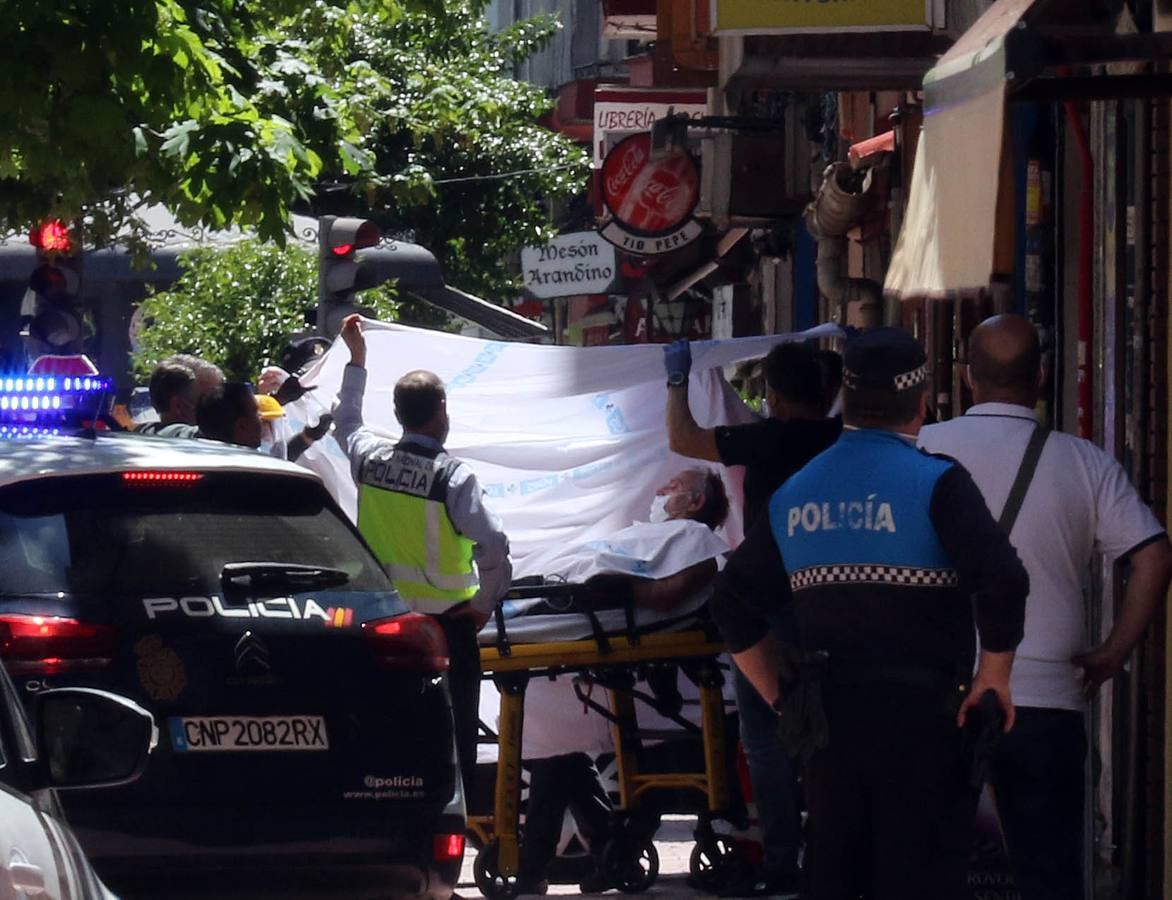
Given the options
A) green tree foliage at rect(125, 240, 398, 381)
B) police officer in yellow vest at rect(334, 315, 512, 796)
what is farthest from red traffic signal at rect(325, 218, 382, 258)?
police officer in yellow vest at rect(334, 315, 512, 796)

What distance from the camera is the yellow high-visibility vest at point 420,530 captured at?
8688 mm

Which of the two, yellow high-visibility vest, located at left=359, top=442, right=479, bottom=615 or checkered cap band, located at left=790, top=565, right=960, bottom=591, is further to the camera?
yellow high-visibility vest, located at left=359, top=442, right=479, bottom=615

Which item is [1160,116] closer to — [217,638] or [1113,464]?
[1113,464]

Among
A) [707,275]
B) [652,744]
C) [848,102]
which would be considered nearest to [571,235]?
[707,275]

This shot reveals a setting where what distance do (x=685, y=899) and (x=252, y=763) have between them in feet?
9.50

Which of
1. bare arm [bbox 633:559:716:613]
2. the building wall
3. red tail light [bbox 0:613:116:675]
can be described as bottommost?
bare arm [bbox 633:559:716:613]

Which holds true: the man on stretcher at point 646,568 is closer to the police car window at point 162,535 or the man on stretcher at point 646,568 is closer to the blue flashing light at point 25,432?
the police car window at point 162,535

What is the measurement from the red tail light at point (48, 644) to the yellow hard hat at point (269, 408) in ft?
20.1

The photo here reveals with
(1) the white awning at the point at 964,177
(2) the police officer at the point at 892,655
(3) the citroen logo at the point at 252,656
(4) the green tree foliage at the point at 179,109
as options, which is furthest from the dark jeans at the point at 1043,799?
(4) the green tree foliage at the point at 179,109

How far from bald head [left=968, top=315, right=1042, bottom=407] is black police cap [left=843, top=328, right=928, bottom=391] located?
0.85m

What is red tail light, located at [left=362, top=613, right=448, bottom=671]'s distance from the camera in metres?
6.62

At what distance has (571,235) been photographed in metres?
28.9

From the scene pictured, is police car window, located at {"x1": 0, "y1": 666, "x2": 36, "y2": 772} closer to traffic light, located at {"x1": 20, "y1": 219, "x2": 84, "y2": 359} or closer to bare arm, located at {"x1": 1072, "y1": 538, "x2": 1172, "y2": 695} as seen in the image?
bare arm, located at {"x1": 1072, "y1": 538, "x2": 1172, "y2": 695}

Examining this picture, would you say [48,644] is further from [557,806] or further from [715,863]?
[715,863]
